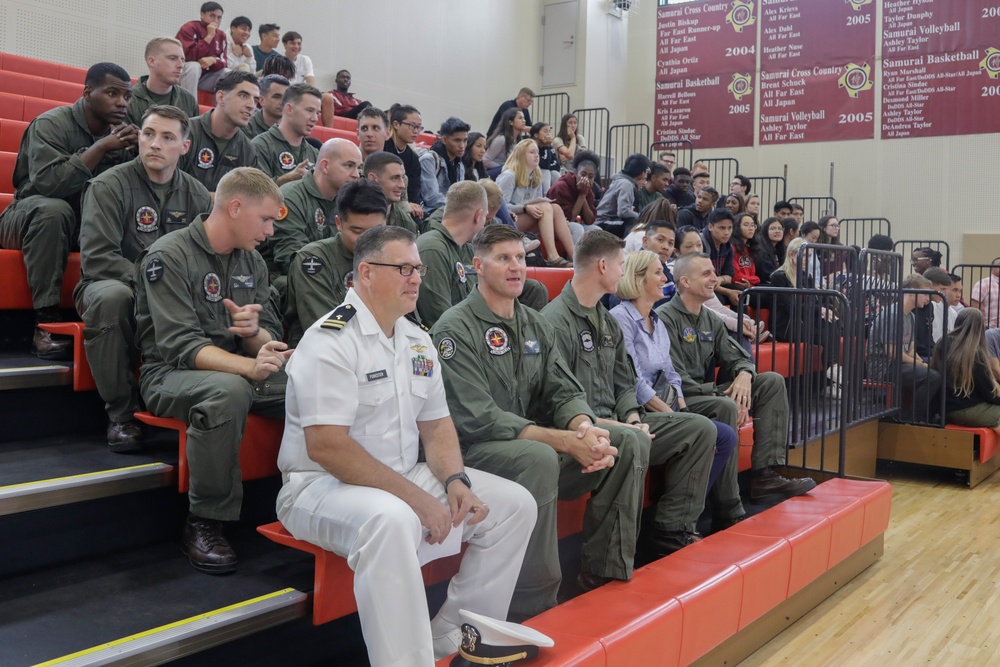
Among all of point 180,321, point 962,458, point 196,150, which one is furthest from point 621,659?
point 962,458

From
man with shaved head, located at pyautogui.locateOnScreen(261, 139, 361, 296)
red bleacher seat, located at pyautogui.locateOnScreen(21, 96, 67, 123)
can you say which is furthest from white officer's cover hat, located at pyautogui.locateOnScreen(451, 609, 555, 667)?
red bleacher seat, located at pyautogui.locateOnScreen(21, 96, 67, 123)

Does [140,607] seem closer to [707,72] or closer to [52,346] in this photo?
[52,346]

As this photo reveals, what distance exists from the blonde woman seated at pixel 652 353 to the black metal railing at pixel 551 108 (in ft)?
27.7

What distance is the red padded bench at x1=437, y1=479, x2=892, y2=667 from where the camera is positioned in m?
2.25

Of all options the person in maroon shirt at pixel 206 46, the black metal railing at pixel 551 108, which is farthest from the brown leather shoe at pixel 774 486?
the black metal railing at pixel 551 108

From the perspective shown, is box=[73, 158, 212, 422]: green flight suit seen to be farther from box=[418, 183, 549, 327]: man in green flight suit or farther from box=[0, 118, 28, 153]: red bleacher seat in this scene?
box=[0, 118, 28, 153]: red bleacher seat

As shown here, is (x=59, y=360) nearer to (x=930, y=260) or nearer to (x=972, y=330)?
(x=972, y=330)

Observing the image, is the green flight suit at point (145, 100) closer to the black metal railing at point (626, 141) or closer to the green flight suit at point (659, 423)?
the green flight suit at point (659, 423)

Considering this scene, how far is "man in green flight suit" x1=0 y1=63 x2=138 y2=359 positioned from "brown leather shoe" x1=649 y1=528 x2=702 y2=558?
2.11 meters

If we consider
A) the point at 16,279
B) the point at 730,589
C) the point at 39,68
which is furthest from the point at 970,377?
the point at 39,68

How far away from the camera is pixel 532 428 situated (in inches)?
Result: 104

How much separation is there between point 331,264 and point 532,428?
0.94 meters

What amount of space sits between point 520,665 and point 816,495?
221cm

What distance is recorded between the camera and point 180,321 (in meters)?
2.45
